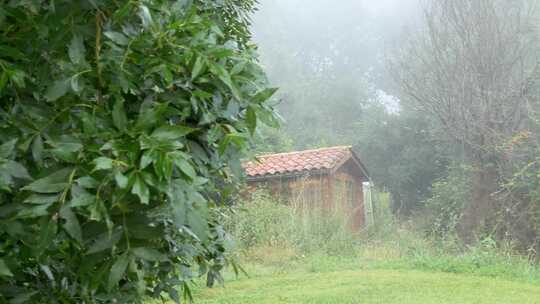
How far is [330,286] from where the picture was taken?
26.2ft

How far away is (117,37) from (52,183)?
0.32 meters

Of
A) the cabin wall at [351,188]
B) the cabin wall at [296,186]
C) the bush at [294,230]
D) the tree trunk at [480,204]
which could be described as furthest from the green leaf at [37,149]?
the cabin wall at [351,188]

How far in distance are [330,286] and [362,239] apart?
428 cm

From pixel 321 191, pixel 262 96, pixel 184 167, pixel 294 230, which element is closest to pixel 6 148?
pixel 184 167

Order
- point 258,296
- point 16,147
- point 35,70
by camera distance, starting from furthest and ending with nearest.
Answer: point 258,296
point 35,70
point 16,147

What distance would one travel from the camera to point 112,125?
1.22 meters

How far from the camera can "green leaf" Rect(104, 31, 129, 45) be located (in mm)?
1249

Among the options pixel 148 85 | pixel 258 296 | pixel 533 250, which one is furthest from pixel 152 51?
pixel 533 250

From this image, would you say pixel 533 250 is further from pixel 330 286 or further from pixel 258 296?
pixel 258 296

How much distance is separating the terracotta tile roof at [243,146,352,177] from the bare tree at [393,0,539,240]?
7.90ft

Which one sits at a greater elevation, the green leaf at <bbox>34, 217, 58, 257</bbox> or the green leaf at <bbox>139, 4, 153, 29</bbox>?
the green leaf at <bbox>139, 4, 153, 29</bbox>

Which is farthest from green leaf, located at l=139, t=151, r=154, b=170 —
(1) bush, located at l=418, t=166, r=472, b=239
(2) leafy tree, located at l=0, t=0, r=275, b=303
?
(1) bush, located at l=418, t=166, r=472, b=239

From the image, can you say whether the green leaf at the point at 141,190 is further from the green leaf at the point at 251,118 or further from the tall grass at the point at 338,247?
the tall grass at the point at 338,247

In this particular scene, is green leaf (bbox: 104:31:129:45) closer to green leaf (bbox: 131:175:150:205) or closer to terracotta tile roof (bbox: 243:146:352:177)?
green leaf (bbox: 131:175:150:205)
